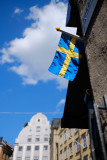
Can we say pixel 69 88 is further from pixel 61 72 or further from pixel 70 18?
pixel 70 18

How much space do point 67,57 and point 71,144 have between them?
24288mm

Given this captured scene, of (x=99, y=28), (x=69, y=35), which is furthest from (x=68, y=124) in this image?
(x=99, y=28)

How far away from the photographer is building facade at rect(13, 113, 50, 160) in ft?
133

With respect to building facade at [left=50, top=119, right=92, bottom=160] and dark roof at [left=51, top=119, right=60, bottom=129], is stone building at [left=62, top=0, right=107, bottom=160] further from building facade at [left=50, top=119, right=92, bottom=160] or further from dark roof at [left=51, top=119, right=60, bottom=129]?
dark roof at [left=51, top=119, right=60, bottom=129]

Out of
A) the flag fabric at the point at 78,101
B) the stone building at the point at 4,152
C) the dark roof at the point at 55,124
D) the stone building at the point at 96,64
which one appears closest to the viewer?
the stone building at the point at 96,64

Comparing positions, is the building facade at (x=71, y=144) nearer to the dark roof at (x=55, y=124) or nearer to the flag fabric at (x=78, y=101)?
the dark roof at (x=55, y=124)

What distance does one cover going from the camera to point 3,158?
44.5 m

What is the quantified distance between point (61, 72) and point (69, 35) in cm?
138

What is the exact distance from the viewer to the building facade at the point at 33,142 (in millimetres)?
40634

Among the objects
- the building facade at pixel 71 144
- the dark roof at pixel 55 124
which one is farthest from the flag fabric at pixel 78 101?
the dark roof at pixel 55 124

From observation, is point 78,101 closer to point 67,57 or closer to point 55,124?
point 67,57

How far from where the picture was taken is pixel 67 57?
529cm

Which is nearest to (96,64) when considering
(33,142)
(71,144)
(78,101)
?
(78,101)

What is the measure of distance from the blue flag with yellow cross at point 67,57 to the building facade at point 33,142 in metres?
40.7
